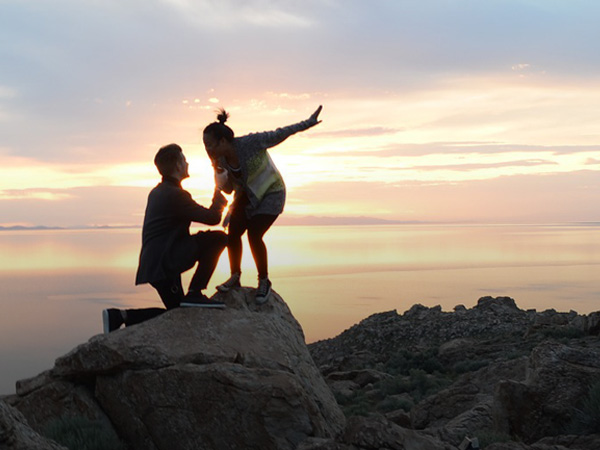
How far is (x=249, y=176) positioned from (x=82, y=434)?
371 centimetres

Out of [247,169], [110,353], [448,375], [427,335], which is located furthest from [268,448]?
[427,335]

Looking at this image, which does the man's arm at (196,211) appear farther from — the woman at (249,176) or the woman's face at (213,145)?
the woman's face at (213,145)

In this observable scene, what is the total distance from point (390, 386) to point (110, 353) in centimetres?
1324

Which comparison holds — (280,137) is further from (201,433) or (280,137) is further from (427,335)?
(427,335)

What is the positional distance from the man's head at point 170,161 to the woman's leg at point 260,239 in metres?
1.16

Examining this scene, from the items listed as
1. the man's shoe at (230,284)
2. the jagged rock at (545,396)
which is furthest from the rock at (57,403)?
the jagged rock at (545,396)

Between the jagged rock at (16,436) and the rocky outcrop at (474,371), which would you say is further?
the rocky outcrop at (474,371)

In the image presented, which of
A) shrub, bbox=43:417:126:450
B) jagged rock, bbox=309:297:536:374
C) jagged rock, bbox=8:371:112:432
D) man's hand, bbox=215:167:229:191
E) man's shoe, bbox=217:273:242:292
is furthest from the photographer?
jagged rock, bbox=309:297:536:374

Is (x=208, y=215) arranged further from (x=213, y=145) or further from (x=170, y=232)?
(x=213, y=145)

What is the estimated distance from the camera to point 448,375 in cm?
2202

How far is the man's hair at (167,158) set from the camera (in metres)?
8.29

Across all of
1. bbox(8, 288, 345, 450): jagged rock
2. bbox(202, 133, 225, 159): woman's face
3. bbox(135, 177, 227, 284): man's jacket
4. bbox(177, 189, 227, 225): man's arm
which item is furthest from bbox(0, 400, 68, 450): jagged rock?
bbox(202, 133, 225, 159): woman's face

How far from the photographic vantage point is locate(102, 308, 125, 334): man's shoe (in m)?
8.18

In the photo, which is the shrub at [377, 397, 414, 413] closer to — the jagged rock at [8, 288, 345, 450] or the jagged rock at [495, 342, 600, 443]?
the jagged rock at [495, 342, 600, 443]
